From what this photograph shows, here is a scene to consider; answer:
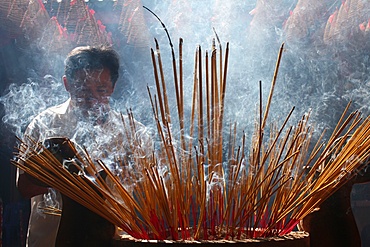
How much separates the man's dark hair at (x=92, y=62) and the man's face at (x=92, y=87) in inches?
0.6

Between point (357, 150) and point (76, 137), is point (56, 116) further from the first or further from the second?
point (357, 150)

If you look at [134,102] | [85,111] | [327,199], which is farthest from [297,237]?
[134,102]

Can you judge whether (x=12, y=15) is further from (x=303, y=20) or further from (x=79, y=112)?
(x=303, y=20)

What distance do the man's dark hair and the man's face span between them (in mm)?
15

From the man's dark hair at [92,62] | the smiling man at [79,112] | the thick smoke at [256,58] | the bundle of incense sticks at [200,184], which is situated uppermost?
the thick smoke at [256,58]

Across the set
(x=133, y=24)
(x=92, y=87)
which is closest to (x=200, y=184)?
(x=92, y=87)

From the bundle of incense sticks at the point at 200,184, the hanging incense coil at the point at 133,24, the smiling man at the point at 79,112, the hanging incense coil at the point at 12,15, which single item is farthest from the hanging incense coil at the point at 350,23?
the bundle of incense sticks at the point at 200,184

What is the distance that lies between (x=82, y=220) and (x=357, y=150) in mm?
400

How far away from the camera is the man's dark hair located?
1.49 meters

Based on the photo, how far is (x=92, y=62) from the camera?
4.92 ft

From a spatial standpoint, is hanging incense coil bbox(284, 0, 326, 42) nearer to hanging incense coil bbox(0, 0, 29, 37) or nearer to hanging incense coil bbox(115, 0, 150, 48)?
hanging incense coil bbox(115, 0, 150, 48)

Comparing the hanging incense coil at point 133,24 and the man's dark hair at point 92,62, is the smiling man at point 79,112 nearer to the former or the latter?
the man's dark hair at point 92,62

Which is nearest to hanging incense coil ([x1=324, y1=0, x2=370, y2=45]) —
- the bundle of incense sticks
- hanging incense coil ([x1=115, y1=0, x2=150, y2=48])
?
hanging incense coil ([x1=115, y1=0, x2=150, y2=48])

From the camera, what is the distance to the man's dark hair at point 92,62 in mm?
1490
